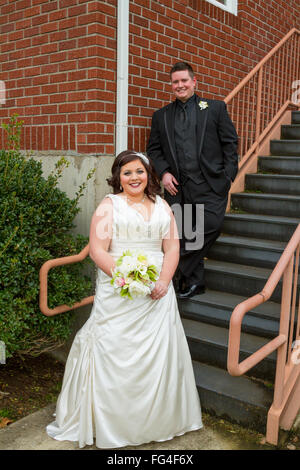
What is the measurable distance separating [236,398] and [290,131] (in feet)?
13.4

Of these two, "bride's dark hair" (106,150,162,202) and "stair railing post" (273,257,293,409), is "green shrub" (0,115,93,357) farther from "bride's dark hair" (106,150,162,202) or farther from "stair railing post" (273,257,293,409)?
"stair railing post" (273,257,293,409)

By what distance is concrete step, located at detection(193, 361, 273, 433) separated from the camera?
3175 mm

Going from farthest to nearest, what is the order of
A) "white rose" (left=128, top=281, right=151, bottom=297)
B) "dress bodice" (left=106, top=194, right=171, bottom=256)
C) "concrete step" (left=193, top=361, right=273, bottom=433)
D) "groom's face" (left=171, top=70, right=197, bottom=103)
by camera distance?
"groom's face" (left=171, top=70, right=197, bottom=103), "concrete step" (left=193, top=361, right=273, bottom=433), "dress bodice" (left=106, top=194, right=171, bottom=256), "white rose" (left=128, top=281, right=151, bottom=297)

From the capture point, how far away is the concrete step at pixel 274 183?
5188 mm

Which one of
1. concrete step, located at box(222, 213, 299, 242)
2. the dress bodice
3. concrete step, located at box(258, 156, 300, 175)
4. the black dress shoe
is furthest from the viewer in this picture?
concrete step, located at box(258, 156, 300, 175)

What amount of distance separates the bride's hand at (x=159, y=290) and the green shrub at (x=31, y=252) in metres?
0.95

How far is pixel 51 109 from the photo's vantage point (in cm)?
446

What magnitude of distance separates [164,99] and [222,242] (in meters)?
1.54

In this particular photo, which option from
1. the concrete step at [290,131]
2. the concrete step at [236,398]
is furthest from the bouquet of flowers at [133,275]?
the concrete step at [290,131]

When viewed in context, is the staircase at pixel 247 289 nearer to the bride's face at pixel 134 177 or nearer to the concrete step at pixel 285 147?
the concrete step at pixel 285 147

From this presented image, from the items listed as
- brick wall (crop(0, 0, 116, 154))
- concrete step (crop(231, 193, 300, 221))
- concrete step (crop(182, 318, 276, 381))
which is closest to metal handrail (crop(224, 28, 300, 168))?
concrete step (crop(231, 193, 300, 221))

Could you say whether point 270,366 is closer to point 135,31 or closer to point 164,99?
point 164,99

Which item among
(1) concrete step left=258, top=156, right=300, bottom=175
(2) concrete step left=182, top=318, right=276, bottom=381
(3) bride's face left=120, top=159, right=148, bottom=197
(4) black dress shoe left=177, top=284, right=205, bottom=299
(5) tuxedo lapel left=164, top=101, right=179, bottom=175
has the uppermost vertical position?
(5) tuxedo lapel left=164, top=101, right=179, bottom=175

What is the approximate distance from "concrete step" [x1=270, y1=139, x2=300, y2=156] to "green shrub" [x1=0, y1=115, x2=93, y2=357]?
3.07 metres
